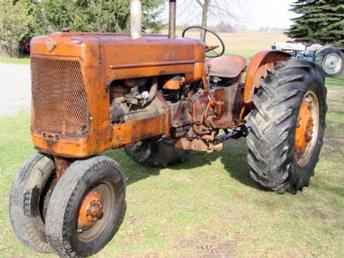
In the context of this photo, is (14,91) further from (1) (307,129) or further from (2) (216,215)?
(2) (216,215)

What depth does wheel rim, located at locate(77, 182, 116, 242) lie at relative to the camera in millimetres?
3143

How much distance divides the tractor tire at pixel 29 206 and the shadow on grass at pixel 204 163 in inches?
58.8

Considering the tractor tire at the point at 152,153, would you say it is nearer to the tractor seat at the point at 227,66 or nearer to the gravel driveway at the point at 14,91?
the tractor seat at the point at 227,66

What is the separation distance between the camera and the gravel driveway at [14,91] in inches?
366

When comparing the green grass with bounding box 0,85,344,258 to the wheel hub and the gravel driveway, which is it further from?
the gravel driveway

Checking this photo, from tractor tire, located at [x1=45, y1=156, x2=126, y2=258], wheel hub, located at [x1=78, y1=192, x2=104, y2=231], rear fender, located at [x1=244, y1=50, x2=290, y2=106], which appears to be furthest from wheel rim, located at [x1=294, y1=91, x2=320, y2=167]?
wheel hub, located at [x1=78, y1=192, x2=104, y2=231]

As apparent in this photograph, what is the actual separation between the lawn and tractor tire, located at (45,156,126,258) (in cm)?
16

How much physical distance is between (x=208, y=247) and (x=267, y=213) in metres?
0.83

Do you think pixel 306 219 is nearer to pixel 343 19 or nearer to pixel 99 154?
pixel 99 154

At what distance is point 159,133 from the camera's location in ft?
12.9

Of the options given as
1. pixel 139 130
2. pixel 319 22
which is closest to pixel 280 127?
pixel 139 130

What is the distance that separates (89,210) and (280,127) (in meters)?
1.86

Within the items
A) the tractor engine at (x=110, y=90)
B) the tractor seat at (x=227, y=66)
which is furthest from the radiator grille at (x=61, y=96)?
the tractor seat at (x=227, y=66)

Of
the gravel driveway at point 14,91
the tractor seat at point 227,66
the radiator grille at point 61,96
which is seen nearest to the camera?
the radiator grille at point 61,96
